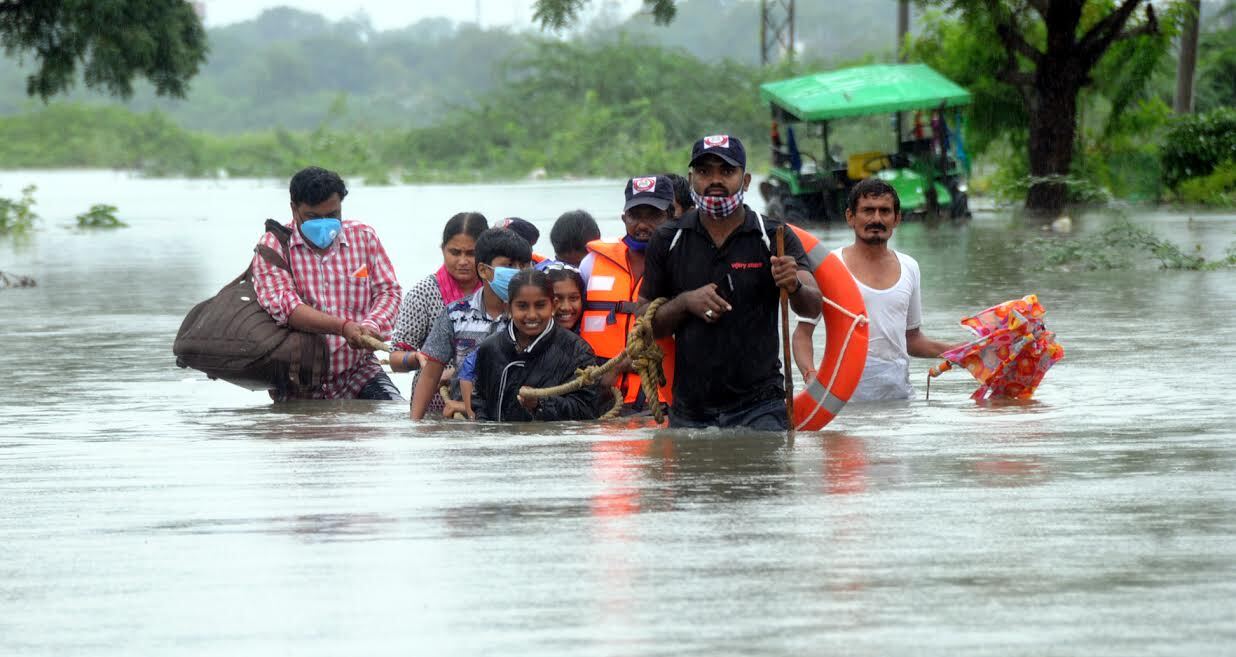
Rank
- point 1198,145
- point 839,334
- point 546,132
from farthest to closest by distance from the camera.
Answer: point 546,132 → point 1198,145 → point 839,334

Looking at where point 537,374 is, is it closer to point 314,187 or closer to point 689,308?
point 689,308

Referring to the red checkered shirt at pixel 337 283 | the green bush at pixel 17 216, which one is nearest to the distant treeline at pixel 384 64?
the green bush at pixel 17 216

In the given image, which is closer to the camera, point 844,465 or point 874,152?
point 844,465

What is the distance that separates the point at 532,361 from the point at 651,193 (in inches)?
37.4

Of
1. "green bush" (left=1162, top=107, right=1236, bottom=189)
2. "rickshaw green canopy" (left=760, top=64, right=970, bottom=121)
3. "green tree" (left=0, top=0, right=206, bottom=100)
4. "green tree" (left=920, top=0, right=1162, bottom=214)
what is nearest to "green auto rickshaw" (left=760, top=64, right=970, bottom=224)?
"rickshaw green canopy" (left=760, top=64, right=970, bottom=121)

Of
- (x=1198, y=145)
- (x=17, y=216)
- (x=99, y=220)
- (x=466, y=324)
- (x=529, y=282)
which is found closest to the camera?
(x=529, y=282)

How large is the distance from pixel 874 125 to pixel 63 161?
161 ft

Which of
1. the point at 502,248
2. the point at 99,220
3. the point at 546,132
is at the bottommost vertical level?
the point at 99,220

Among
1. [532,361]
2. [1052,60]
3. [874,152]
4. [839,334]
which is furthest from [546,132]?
[839,334]

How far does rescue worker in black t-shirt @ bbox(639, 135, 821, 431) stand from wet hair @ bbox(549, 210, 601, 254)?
179cm

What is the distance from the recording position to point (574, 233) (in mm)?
9570

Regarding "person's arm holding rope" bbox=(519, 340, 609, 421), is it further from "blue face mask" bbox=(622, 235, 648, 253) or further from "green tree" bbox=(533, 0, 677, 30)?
"green tree" bbox=(533, 0, 677, 30)

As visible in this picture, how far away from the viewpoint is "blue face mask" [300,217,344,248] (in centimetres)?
999

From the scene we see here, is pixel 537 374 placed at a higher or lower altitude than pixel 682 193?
lower
